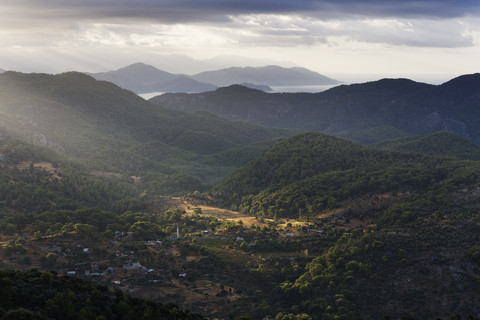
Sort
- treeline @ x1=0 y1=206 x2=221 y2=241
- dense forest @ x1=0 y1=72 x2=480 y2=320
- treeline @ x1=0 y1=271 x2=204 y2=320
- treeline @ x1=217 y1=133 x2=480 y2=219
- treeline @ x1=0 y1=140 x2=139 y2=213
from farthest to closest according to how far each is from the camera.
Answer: treeline @ x1=0 y1=140 x2=139 y2=213 → treeline @ x1=217 y1=133 x2=480 y2=219 → treeline @ x1=0 y1=206 x2=221 y2=241 → dense forest @ x1=0 y1=72 x2=480 y2=320 → treeline @ x1=0 y1=271 x2=204 y2=320

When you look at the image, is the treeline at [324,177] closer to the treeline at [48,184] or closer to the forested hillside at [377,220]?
the forested hillside at [377,220]

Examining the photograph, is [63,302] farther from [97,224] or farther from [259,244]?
[259,244]

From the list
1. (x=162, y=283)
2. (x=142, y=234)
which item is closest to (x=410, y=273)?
(x=162, y=283)

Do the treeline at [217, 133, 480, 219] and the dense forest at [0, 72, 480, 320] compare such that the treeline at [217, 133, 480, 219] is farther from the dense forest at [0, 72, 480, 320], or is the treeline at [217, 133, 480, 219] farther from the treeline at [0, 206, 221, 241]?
the treeline at [0, 206, 221, 241]

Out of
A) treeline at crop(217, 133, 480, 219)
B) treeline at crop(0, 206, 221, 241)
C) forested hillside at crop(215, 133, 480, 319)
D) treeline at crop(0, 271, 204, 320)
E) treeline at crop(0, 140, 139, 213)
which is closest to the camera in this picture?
treeline at crop(0, 271, 204, 320)

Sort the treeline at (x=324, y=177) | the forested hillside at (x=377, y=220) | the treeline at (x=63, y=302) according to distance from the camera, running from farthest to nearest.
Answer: the treeline at (x=324, y=177), the forested hillside at (x=377, y=220), the treeline at (x=63, y=302)

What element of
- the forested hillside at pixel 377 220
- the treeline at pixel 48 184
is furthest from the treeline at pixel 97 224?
the forested hillside at pixel 377 220

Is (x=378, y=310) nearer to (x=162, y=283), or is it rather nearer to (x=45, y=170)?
(x=162, y=283)

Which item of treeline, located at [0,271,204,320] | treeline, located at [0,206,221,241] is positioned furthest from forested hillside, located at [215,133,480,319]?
treeline, located at [0,271,204,320]
